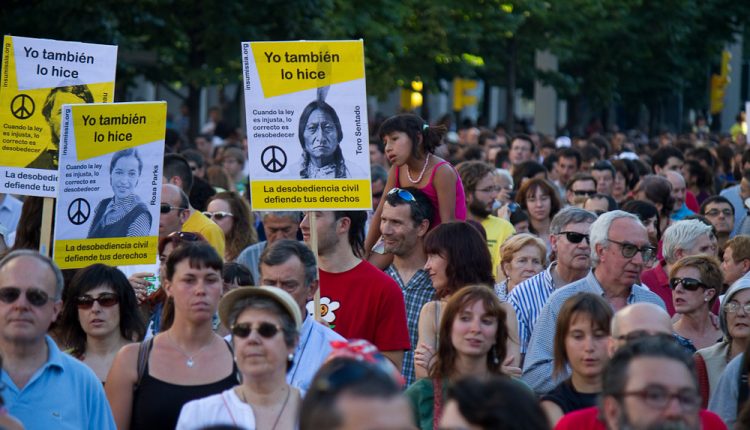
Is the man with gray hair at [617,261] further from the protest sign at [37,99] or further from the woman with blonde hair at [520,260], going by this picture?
the protest sign at [37,99]

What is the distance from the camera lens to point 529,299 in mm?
9281

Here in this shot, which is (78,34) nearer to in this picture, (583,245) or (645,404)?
(583,245)

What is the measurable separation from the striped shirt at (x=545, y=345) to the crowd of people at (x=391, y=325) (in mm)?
13

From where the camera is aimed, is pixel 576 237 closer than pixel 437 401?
No

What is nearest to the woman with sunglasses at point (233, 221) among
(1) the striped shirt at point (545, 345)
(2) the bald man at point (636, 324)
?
(1) the striped shirt at point (545, 345)

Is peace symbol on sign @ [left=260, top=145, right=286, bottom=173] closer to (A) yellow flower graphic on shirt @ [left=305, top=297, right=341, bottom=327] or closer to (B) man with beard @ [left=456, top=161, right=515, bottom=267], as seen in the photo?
(A) yellow flower graphic on shirt @ [left=305, top=297, right=341, bottom=327]

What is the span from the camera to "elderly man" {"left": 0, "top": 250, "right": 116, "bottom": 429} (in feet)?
21.6

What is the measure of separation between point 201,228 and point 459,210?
5.76ft

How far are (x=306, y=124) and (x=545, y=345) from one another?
208 centimetres

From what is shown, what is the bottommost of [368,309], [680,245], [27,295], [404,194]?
[27,295]

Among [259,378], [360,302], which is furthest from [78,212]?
[259,378]

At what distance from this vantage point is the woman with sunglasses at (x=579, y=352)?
269 inches

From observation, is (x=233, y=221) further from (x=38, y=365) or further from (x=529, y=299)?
(x=38, y=365)

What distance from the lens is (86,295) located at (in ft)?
26.6
